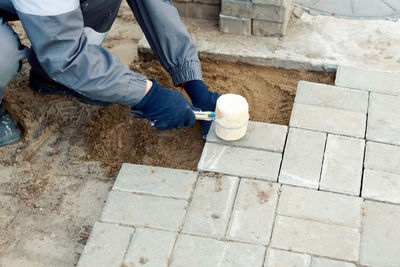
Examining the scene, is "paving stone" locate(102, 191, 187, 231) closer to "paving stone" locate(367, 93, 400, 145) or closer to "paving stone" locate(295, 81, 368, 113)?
"paving stone" locate(295, 81, 368, 113)

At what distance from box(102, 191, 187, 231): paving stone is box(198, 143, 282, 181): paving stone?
309mm

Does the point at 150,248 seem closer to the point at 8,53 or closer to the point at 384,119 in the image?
the point at 8,53

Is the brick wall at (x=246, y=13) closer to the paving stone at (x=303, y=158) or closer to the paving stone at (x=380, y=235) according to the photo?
the paving stone at (x=303, y=158)

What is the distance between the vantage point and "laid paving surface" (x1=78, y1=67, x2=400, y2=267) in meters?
2.39

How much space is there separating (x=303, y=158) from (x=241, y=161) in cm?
37

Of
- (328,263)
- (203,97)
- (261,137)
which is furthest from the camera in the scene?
(203,97)

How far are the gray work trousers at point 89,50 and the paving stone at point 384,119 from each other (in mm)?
1167

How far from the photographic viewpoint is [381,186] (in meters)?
2.63

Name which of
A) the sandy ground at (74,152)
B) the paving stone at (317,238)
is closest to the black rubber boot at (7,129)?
the sandy ground at (74,152)

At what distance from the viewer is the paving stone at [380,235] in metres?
2.32

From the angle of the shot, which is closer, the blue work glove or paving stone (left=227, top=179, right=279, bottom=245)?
paving stone (left=227, top=179, right=279, bottom=245)

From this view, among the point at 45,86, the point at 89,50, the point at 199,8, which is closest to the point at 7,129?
the point at 45,86

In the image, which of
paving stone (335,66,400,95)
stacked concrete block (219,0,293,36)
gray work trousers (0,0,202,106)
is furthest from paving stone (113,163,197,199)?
stacked concrete block (219,0,293,36)

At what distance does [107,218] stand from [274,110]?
4.73ft
